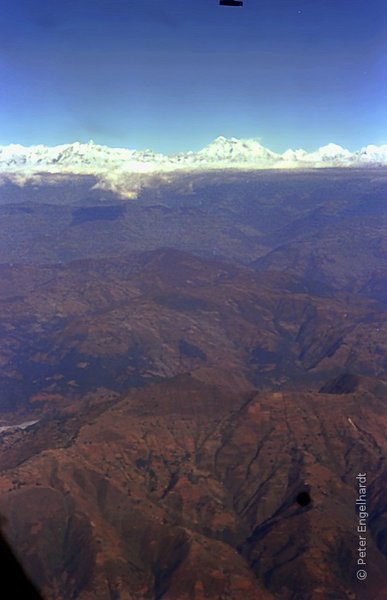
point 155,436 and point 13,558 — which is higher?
point 13,558

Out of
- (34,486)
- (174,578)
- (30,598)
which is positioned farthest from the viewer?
(34,486)

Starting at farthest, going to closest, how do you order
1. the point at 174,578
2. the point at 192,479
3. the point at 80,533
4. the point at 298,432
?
the point at 298,432
the point at 192,479
the point at 80,533
the point at 174,578

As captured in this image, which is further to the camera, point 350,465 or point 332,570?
point 350,465

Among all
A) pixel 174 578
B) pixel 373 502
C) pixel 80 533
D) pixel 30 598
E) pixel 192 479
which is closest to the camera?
pixel 30 598

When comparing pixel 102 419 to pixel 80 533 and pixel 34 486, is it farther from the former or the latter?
pixel 80 533

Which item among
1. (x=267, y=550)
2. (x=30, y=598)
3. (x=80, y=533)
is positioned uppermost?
(x=30, y=598)

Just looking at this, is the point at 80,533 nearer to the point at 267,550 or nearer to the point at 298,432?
the point at 267,550

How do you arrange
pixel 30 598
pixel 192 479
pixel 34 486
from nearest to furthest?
1. pixel 30 598
2. pixel 34 486
3. pixel 192 479

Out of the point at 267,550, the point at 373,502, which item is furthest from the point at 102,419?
the point at 373,502

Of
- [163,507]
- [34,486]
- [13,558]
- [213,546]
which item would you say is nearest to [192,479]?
[163,507]
